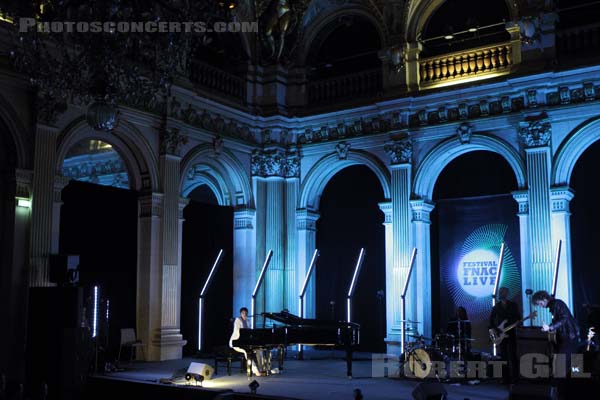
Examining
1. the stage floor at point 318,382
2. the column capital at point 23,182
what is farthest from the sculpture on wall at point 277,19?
the stage floor at point 318,382

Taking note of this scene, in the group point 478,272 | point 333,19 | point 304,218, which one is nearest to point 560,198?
point 478,272

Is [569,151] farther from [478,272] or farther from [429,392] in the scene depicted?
[429,392]

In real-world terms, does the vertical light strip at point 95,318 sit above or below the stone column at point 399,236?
below

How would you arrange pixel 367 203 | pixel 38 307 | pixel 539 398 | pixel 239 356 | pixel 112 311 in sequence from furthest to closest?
pixel 367 203
pixel 112 311
pixel 239 356
pixel 38 307
pixel 539 398

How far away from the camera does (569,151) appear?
519 inches

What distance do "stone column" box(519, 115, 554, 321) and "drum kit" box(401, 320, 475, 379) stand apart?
2.63 metres

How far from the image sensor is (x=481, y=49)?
47.2 ft

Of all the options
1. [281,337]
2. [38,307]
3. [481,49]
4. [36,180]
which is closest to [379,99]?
[481,49]

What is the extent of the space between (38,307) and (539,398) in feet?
21.5

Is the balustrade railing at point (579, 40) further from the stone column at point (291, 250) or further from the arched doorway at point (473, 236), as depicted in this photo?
the stone column at point (291, 250)

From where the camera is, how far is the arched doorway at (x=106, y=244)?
1264 cm

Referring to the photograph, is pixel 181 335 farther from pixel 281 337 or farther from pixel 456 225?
pixel 456 225

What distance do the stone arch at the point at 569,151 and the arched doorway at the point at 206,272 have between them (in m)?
7.13

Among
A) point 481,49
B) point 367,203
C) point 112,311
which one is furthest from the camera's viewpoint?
point 367,203
